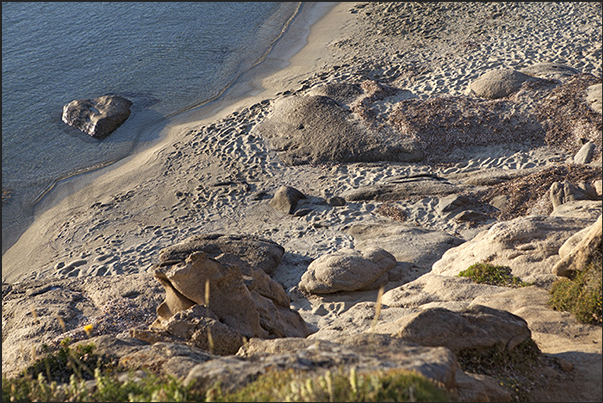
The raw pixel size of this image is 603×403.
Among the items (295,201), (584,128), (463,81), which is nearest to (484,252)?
(295,201)

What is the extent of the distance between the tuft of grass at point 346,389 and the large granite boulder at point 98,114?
23986 mm

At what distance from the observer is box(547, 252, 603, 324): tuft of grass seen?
301 inches

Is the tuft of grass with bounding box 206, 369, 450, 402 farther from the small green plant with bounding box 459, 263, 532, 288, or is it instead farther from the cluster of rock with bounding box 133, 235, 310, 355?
the small green plant with bounding box 459, 263, 532, 288

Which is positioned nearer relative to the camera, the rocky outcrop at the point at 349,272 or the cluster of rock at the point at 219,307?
the cluster of rock at the point at 219,307

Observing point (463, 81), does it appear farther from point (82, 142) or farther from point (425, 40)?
point (82, 142)

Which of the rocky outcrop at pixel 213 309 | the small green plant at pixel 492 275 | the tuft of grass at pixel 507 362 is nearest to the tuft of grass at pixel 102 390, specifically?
the rocky outcrop at pixel 213 309

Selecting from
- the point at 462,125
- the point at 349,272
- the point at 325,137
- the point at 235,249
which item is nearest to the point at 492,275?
the point at 349,272

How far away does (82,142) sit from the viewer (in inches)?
1003

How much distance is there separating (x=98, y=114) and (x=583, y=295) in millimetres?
24883

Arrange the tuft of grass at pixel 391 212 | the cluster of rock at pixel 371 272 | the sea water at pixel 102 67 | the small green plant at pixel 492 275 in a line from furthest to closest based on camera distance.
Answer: the sea water at pixel 102 67, the tuft of grass at pixel 391 212, the small green plant at pixel 492 275, the cluster of rock at pixel 371 272

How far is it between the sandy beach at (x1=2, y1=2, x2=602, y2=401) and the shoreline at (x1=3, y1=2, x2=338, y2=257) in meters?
0.16

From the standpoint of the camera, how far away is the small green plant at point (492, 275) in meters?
10.0

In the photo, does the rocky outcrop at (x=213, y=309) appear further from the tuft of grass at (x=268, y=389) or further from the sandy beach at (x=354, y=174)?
the tuft of grass at (x=268, y=389)

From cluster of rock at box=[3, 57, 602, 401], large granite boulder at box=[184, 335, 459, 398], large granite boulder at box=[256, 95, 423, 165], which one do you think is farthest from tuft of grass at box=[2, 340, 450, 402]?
large granite boulder at box=[256, 95, 423, 165]
